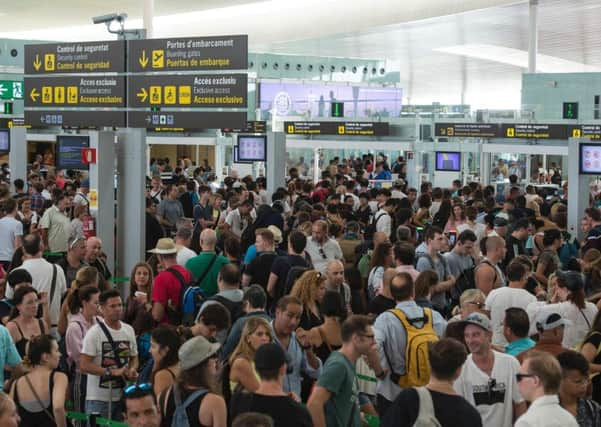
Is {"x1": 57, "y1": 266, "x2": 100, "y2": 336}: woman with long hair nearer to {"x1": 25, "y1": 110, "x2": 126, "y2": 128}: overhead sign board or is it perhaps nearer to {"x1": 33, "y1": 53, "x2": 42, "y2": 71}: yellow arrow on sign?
{"x1": 25, "y1": 110, "x2": 126, "y2": 128}: overhead sign board

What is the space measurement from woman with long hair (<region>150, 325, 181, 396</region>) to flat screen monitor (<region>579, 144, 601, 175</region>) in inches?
407

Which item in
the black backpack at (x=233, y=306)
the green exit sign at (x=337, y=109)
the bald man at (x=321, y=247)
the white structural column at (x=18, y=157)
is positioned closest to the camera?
the black backpack at (x=233, y=306)

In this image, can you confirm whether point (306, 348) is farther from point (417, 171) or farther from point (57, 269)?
point (417, 171)

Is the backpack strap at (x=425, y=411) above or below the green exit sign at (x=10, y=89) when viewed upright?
below

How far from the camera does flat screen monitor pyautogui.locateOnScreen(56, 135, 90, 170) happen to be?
46.5 feet

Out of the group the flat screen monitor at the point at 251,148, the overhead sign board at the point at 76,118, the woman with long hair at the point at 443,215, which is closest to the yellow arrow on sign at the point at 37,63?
the overhead sign board at the point at 76,118

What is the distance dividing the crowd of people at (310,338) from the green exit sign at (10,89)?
1763 centimetres

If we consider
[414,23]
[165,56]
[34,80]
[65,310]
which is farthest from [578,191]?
[414,23]

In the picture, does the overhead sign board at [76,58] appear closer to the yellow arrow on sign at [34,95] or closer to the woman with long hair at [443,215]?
the yellow arrow on sign at [34,95]

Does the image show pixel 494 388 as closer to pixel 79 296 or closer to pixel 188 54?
pixel 79 296

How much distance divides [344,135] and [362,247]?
16210mm

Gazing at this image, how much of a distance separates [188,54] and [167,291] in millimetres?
5145

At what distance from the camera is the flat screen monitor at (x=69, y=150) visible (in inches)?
558

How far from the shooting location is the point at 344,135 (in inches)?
1076
